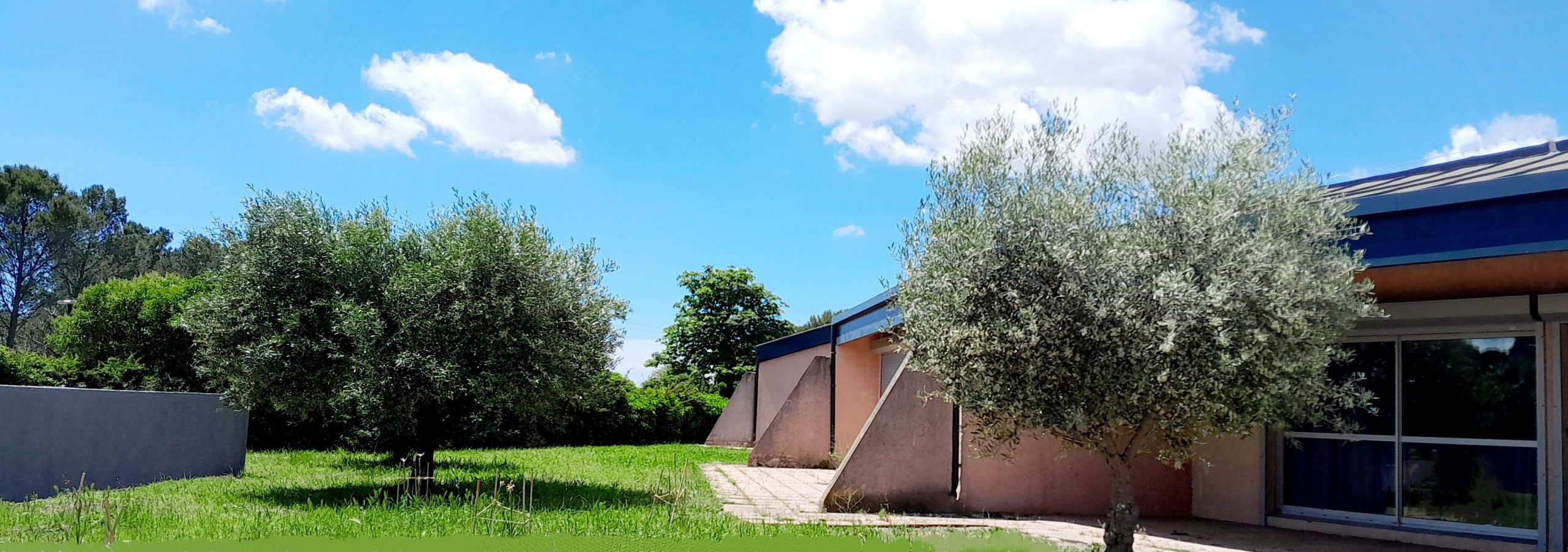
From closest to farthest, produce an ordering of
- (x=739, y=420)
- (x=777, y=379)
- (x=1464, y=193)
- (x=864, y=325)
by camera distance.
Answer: (x=1464, y=193), (x=864, y=325), (x=777, y=379), (x=739, y=420)

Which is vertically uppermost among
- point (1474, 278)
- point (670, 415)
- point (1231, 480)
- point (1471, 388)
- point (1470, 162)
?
point (1470, 162)

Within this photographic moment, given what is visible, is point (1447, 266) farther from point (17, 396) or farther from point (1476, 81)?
point (17, 396)

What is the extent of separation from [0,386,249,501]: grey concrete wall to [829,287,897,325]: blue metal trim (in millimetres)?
9315

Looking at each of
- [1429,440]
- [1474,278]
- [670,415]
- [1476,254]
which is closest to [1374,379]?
[1429,440]

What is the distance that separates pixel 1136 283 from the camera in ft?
20.6

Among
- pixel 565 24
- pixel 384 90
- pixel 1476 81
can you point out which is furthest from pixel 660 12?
pixel 1476 81

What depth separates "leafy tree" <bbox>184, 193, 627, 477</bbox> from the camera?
9.45 meters

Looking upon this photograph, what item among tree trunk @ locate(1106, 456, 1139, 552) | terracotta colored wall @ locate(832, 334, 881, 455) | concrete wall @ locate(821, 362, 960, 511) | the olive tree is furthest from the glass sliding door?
→ terracotta colored wall @ locate(832, 334, 881, 455)

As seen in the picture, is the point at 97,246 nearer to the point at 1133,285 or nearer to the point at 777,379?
the point at 777,379

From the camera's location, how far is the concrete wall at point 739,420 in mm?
23406

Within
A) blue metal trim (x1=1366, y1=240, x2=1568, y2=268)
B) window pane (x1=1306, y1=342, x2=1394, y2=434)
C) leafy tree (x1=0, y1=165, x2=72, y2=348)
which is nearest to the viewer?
blue metal trim (x1=1366, y1=240, x2=1568, y2=268)

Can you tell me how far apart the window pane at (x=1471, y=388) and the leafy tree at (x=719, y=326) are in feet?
80.6

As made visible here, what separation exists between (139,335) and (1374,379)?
1970cm

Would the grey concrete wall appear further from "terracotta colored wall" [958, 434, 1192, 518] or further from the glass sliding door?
the glass sliding door
